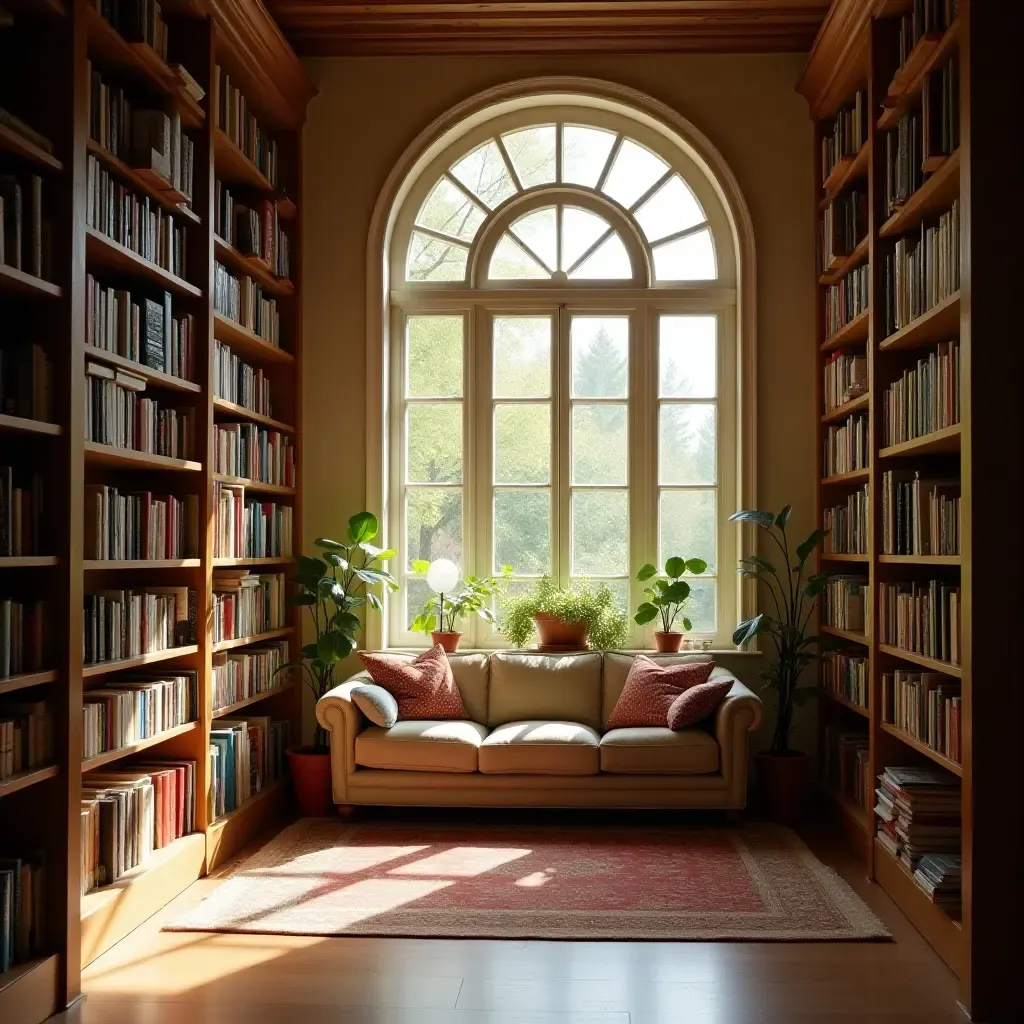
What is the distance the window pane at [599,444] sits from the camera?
6746 mm

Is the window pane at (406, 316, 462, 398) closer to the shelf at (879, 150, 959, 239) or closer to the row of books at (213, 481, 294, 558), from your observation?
the row of books at (213, 481, 294, 558)

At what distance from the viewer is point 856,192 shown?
5742 mm

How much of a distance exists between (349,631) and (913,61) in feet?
12.7

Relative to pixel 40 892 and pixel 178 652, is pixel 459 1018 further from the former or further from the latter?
pixel 178 652

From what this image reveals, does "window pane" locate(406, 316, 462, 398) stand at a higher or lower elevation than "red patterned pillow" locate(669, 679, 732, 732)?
higher

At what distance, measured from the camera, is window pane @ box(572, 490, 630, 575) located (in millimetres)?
6727

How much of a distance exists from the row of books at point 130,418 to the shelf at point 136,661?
0.81m

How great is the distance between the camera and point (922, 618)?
4.33 metres

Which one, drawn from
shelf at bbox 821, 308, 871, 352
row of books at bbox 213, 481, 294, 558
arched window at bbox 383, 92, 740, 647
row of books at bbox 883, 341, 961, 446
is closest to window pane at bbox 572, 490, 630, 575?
arched window at bbox 383, 92, 740, 647

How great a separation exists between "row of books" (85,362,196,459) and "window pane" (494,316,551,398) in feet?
7.57

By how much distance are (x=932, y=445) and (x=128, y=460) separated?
3.13 m

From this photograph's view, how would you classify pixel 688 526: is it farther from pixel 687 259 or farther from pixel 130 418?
pixel 130 418

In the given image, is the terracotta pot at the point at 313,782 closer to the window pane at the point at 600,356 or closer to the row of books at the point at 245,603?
the row of books at the point at 245,603

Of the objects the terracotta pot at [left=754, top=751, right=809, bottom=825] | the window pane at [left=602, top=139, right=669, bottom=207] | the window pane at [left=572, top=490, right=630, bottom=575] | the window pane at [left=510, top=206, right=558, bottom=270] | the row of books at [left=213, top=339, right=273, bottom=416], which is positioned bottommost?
the terracotta pot at [left=754, top=751, right=809, bottom=825]
